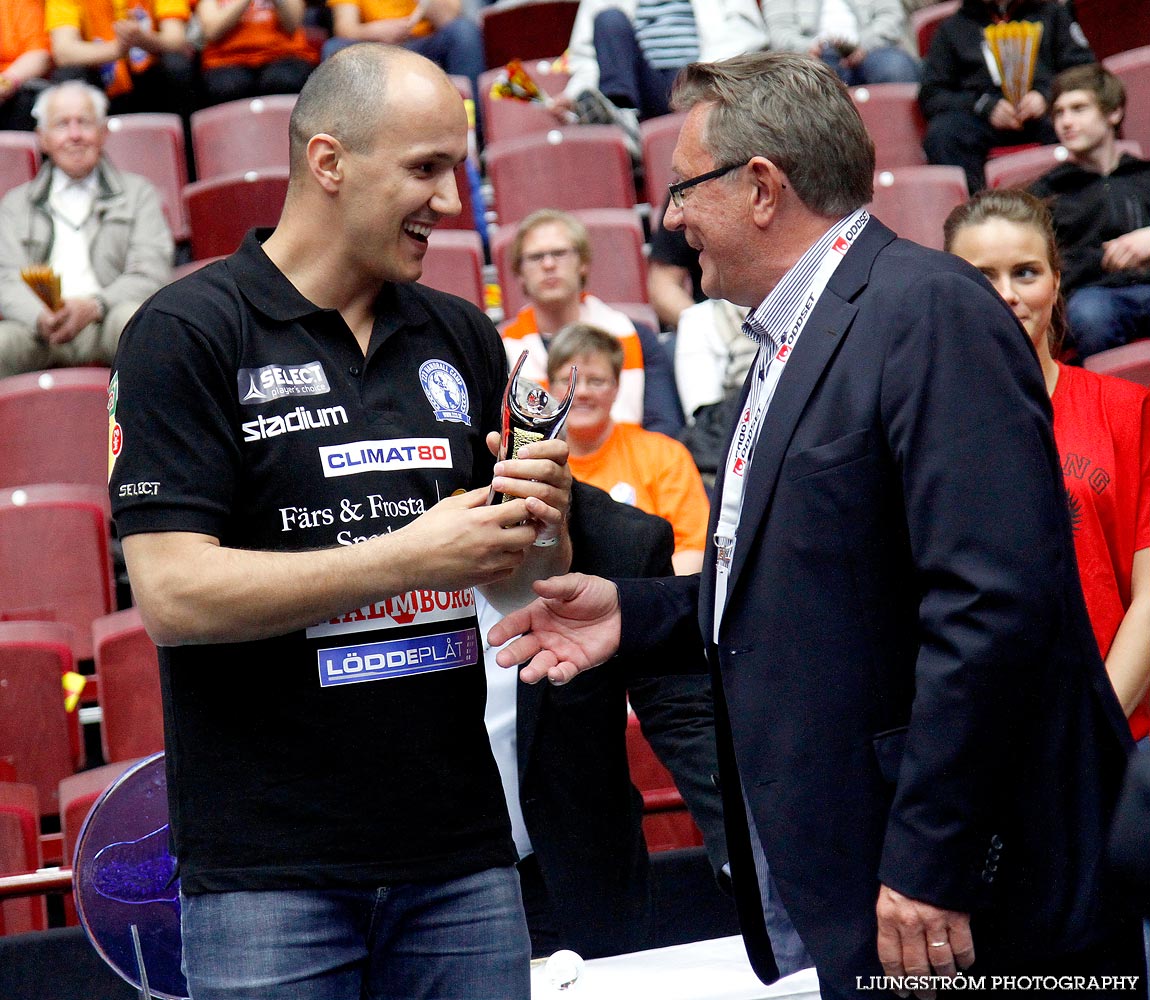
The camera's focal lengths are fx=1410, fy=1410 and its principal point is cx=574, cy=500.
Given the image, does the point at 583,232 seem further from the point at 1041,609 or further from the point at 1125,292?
the point at 1041,609

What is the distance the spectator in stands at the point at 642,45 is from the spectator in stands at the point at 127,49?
1823mm

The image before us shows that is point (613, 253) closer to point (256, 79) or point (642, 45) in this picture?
point (642, 45)

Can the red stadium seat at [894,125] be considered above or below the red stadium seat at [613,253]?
above

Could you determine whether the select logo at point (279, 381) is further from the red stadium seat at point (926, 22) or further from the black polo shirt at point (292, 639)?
the red stadium seat at point (926, 22)

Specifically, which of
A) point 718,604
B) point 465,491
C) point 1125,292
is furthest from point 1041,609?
point 1125,292

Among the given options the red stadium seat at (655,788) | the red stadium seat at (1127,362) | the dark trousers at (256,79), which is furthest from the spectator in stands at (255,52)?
the red stadium seat at (655,788)

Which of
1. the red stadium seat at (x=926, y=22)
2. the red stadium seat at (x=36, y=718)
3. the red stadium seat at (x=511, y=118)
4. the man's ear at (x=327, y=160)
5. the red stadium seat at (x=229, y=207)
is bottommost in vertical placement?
the red stadium seat at (x=36, y=718)

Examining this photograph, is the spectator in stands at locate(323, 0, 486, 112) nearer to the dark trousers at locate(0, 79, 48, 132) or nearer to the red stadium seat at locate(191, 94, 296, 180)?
the red stadium seat at locate(191, 94, 296, 180)

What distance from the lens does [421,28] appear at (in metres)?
6.75

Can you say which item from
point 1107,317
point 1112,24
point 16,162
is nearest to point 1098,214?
point 1107,317

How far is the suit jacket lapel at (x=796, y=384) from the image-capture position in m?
1.58

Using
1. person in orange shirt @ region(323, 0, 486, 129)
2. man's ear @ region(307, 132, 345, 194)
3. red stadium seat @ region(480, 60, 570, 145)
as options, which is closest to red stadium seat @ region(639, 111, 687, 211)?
red stadium seat @ region(480, 60, 570, 145)

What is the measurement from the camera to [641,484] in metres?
3.89

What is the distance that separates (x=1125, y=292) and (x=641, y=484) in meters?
1.71
